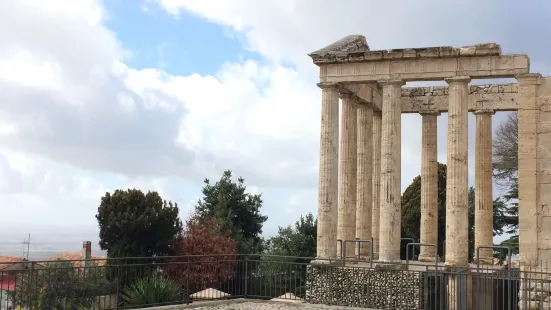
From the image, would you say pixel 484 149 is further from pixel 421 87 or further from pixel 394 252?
pixel 394 252

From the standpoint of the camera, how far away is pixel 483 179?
26.3 meters

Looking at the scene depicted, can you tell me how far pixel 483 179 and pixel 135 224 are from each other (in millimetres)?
14950

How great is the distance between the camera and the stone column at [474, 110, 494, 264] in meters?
26.0

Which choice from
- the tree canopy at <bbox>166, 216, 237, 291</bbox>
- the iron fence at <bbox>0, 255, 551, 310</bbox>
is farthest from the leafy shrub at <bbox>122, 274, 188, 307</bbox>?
the tree canopy at <bbox>166, 216, 237, 291</bbox>

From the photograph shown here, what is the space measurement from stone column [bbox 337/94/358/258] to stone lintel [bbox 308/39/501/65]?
1.94 metres

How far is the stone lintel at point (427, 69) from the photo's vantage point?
21.3 m

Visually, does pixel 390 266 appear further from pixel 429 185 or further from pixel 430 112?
pixel 430 112

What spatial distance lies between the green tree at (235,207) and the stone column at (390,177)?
49.7ft

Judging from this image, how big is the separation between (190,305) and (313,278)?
460cm

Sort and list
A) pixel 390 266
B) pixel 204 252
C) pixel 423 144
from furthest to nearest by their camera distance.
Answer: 1. pixel 204 252
2. pixel 423 144
3. pixel 390 266

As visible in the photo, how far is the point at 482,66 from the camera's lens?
21516mm

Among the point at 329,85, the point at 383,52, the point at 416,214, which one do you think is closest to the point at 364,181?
the point at 329,85

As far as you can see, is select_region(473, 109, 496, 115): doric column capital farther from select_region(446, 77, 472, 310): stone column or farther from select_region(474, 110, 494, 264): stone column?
select_region(446, 77, 472, 310): stone column

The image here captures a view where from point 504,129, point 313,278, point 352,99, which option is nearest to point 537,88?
point 352,99
